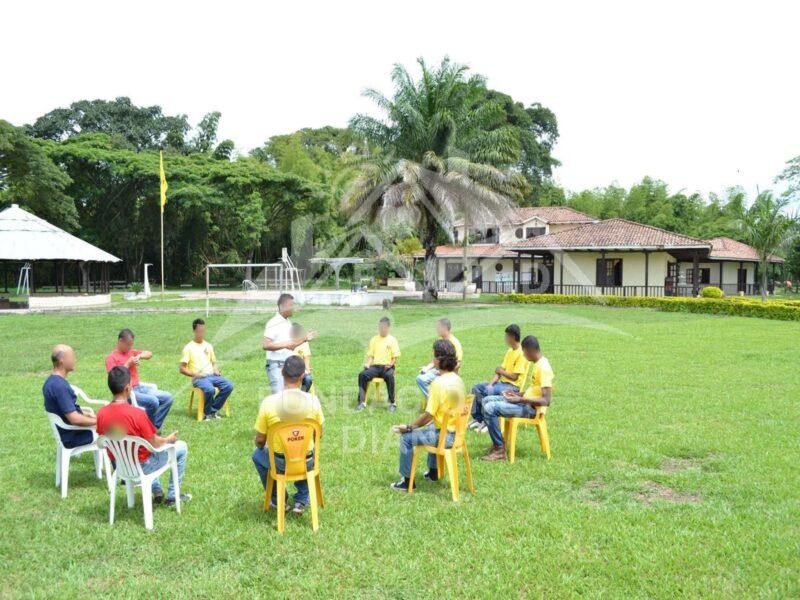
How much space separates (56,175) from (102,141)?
1133 centimetres

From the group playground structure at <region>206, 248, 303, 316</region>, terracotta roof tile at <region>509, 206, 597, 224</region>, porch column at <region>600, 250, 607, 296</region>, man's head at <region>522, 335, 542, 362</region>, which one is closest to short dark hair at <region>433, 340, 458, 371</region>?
man's head at <region>522, 335, 542, 362</region>

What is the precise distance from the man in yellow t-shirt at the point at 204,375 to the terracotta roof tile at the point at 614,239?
29.7 m

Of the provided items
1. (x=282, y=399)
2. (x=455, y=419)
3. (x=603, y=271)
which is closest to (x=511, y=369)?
(x=455, y=419)

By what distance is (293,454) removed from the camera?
5.04 meters

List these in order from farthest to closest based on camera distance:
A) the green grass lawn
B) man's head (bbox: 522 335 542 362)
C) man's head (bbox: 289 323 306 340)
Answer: man's head (bbox: 289 323 306 340)
man's head (bbox: 522 335 542 362)
the green grass lawn

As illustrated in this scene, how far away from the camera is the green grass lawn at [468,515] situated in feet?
13.9

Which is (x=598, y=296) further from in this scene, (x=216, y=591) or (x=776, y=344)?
(x=216, y=591)

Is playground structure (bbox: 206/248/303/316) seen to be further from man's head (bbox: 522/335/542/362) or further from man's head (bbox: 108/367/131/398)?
man's head (bbox: 108/367/131/398)

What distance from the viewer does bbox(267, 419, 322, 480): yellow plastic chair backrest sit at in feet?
16.3

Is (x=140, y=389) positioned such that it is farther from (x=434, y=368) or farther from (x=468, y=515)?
(x=468, y=515)

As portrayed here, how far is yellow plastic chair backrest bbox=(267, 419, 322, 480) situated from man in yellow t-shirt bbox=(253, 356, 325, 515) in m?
0.05

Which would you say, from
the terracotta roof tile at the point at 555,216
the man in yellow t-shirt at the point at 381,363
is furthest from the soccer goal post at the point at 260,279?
the man in yellow t-shirt at the point at 381,363

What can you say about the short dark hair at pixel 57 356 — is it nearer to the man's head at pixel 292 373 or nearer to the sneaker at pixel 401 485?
the man's head at pixel 292 373

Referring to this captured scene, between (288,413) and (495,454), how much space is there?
2.72m
